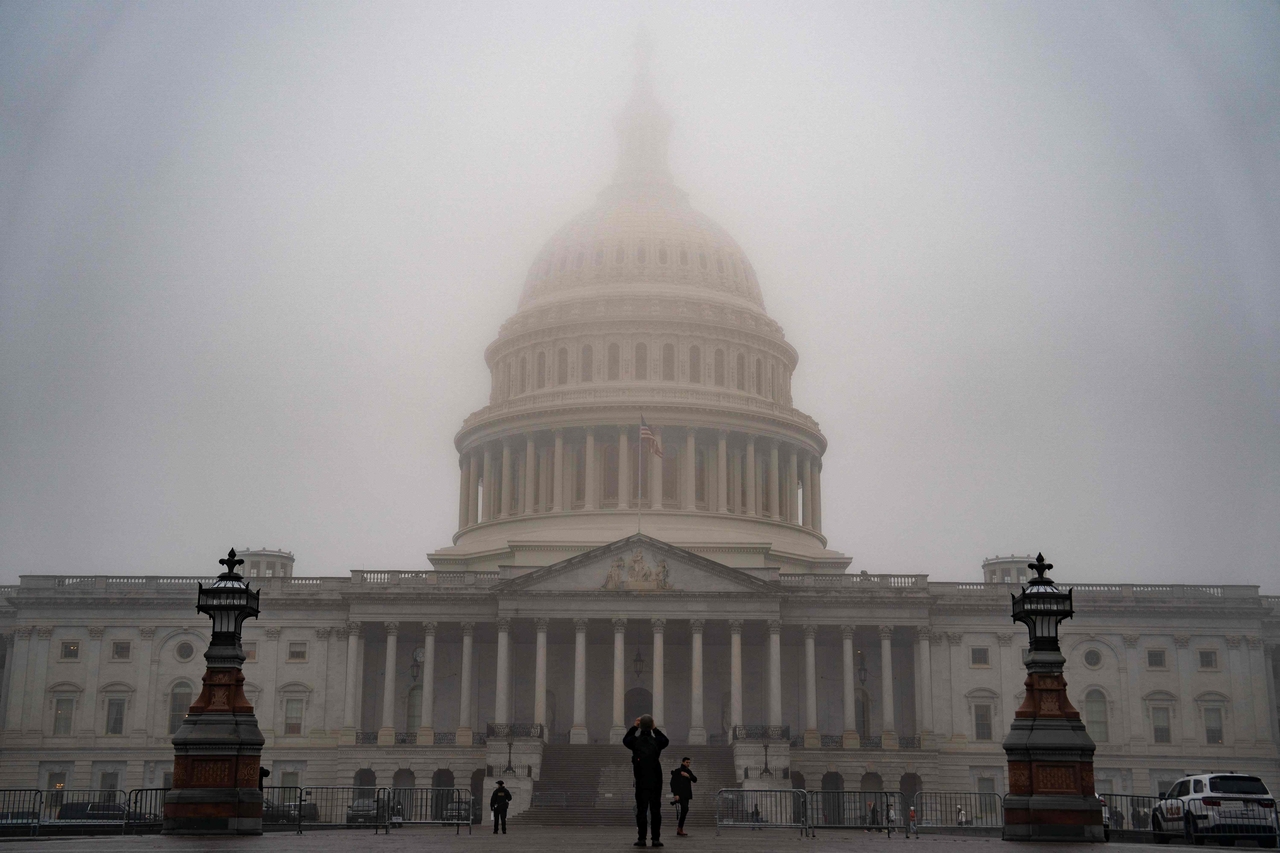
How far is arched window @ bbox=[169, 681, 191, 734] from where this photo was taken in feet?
300

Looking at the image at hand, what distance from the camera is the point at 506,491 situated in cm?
10419

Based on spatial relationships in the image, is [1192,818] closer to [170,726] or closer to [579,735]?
[579,735]

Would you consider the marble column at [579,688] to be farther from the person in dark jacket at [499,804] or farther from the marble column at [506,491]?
the person in dark jacket at [499,804]

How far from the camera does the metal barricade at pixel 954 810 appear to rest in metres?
69.7

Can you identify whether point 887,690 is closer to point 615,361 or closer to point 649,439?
point 649,439

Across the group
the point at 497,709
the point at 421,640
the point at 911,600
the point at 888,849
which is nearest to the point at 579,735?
the point at 497,709

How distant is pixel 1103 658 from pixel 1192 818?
167ft

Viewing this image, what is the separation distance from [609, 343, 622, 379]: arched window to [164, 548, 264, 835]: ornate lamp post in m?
69.0

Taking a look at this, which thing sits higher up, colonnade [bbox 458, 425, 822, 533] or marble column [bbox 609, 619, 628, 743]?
colonnade [bbox 458, 425, 822, 533]

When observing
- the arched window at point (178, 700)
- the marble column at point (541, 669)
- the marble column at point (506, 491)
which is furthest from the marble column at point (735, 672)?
the arched window at point (178, 700)

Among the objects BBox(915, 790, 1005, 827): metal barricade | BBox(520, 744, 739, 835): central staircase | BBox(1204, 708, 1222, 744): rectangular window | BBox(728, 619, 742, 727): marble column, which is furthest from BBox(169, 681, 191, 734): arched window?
BBox(1204, 708, 1222, 744): rectangular window

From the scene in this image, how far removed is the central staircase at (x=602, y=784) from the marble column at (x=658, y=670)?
8.55 ft

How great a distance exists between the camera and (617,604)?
8506 centimetres

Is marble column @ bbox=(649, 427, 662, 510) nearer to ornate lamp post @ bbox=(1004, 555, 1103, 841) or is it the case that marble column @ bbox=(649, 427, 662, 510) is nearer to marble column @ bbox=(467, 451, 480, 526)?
marble column @ bbox=(467, 451, 480, 526)
